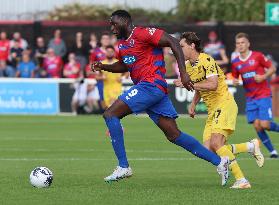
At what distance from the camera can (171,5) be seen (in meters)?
39.8

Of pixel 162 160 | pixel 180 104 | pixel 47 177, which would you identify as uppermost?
pixel 47 177

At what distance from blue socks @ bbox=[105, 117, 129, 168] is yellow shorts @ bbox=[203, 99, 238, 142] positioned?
133cm

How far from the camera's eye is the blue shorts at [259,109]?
60.4 ft

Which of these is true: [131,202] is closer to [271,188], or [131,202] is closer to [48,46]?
[271,188]

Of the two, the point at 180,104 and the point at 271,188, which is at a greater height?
the point at 271,188

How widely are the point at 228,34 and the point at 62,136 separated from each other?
12.9 meters

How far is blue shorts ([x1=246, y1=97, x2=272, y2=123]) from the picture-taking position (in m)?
18.4

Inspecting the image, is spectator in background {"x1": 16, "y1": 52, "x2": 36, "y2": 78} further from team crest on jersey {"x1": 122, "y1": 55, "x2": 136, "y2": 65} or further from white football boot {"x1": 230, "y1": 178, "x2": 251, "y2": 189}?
white football boot {"x1": 230, "y1": 178, "x2": 251, "y2": 189}

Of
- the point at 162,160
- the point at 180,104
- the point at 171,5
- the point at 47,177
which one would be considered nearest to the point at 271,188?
the point at 47,177

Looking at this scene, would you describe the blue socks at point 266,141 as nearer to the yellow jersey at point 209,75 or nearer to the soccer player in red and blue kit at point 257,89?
the soccer player in red and blue kit at point 257,89

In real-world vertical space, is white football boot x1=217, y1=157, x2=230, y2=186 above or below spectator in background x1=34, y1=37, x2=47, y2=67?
above

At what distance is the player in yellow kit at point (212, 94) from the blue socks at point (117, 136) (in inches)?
35.2

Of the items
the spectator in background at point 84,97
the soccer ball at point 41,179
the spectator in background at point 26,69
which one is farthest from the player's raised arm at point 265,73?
the spectator in background at point 26,69

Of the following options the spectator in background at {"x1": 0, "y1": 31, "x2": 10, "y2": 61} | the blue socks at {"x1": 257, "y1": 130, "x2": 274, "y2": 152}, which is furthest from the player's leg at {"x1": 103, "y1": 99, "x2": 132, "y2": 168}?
the spectator in background at {"x1": 0, "y1": 31, "x2": 10, "y2": 61}
